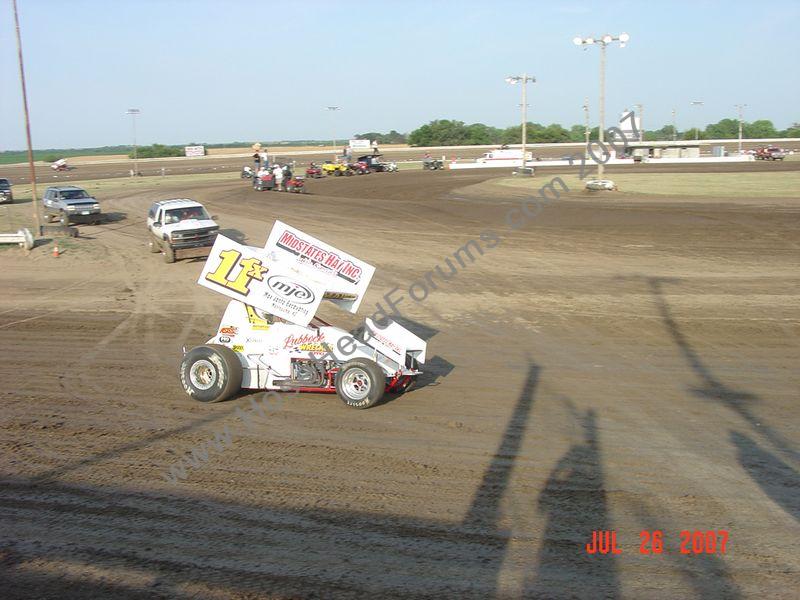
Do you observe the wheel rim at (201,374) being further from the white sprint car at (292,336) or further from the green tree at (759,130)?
the green tree at (759,130)

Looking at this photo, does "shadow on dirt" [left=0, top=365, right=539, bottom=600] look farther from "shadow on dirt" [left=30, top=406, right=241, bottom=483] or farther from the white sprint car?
the white sprint car

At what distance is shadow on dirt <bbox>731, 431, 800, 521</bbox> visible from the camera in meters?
6.73

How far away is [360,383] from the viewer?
955 centimetres

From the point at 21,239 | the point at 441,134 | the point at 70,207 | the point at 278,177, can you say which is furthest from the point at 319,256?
the point at 441,134

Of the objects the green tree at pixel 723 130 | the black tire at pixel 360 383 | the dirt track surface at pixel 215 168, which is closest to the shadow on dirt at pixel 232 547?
the black tire at pixel 360 383

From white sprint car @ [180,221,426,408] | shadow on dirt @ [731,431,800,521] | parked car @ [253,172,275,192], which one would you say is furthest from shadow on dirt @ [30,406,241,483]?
parked car @ [253,172,275,192]

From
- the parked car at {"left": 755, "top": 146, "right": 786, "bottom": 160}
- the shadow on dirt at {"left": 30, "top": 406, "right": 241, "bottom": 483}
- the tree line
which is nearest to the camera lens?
the shadow on dirt at {"left": 30, "top": 406, "right": 241, "bottom": 483}

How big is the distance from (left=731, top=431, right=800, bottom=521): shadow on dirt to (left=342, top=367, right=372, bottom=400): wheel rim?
4592mm

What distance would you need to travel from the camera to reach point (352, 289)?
9.86 m

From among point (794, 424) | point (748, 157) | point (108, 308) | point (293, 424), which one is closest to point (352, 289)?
point (293, 424)

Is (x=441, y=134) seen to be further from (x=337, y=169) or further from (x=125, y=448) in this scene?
(x=125, y=448)

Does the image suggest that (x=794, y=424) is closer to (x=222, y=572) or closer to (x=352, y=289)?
(x=352, y=289)

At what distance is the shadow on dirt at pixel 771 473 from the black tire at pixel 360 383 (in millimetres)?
4420
